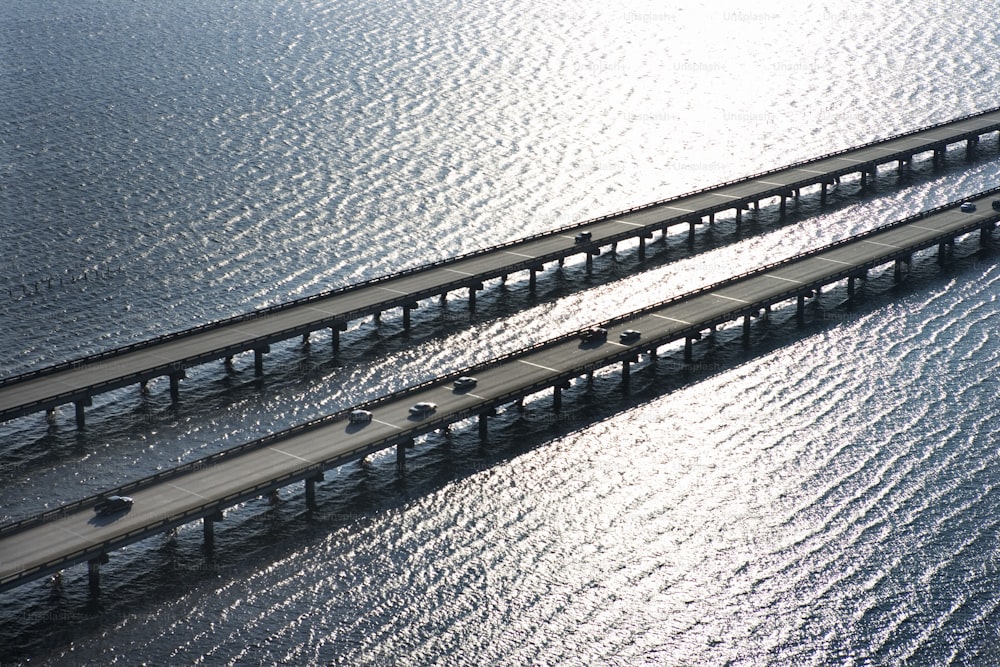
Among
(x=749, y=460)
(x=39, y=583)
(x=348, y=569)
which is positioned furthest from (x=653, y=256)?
(x=39, y=583)

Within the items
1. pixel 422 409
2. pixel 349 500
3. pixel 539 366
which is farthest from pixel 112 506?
pixel 539 366

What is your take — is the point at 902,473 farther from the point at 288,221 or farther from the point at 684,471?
the point at 288,221

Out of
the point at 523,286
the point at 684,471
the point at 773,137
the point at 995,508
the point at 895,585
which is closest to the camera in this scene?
the point at 895,585

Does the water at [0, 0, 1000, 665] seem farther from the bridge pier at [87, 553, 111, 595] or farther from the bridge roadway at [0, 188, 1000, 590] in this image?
the bridge roadway at [0, 188, 1000, 590]

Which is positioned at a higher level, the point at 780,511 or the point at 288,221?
the point at 288,221

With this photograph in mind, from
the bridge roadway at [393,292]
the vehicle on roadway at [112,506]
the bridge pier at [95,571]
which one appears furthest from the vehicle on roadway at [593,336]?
the bridge pier at [95,571]

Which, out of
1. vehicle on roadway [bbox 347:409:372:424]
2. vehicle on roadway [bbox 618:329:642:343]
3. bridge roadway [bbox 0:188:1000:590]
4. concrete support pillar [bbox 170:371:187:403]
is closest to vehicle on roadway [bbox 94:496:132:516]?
bridge roadway [bbox 0:188:1000:590]
